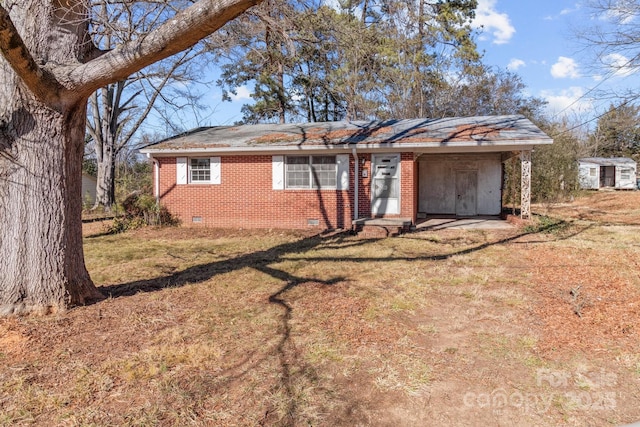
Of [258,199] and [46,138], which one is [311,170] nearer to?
[258,199]

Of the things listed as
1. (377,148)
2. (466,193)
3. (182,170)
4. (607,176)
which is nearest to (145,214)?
(182,170)

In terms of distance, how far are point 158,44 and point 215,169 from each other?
371 inches

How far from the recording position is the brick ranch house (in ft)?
38.9

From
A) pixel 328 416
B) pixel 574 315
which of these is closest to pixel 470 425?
pixel 328 416

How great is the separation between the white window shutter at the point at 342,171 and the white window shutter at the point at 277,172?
70.5 inches

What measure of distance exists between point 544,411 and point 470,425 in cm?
58

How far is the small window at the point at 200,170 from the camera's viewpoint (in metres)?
13.2

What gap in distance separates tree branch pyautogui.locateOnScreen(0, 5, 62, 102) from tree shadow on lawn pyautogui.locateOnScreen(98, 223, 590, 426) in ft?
8.67

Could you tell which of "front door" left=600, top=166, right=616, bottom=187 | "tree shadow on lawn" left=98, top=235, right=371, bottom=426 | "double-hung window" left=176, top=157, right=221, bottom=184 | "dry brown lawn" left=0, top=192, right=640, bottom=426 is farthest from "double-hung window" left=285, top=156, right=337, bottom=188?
"front door" left=600, top=166, right=616, bottom=187

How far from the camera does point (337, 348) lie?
12.4ft

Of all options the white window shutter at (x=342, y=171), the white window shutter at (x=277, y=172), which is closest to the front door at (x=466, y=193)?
the white window shutter at (x=342, y=171)

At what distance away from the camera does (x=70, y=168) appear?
4.58 metres

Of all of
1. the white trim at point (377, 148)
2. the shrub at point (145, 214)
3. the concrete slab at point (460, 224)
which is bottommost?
the concrete slab at point (460, 224)

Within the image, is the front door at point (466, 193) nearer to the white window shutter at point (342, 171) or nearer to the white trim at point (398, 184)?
the white trim at point (398, 184)
